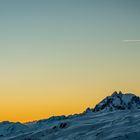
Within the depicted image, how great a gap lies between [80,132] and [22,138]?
341 inches

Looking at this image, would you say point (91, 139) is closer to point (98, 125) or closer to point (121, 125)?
point (121, 125)

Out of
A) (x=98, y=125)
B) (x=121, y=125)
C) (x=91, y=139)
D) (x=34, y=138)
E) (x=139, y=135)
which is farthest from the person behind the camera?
(x=34, y=138)

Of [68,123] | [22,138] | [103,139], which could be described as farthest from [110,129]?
[22,138]

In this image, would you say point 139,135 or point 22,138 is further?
point 22,138

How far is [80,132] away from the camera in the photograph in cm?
3344

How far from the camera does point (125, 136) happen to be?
27156 mm

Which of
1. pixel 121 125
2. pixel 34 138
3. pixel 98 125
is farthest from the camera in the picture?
pixel 34 138

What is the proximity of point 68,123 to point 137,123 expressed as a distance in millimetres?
10172

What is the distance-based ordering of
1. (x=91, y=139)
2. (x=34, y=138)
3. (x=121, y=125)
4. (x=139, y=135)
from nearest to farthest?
1. (x=139, y=135)
2. (x=91, y=139)
3. (x=121, y=125)
4. (x=34, y=138)

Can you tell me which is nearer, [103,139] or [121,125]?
[103,139]

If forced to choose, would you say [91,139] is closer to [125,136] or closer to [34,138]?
[125,136]

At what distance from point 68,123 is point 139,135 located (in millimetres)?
14032

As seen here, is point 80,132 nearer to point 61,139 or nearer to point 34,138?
point 61,139

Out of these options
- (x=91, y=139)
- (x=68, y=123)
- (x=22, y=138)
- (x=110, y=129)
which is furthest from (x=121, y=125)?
(x=22, y=138)
